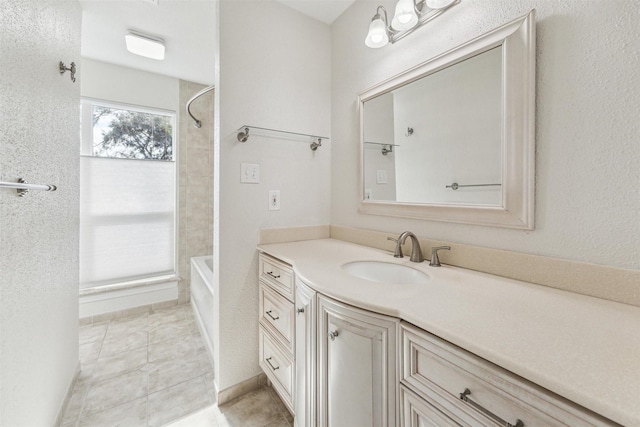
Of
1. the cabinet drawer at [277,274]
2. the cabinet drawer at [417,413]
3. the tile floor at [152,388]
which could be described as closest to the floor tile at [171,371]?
the tile floor at [152,388]

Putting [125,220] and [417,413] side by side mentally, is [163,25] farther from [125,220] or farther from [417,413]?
[417,413]

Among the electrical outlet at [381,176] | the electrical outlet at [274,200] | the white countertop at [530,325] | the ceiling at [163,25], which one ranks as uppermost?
the ceiling at [163,25]

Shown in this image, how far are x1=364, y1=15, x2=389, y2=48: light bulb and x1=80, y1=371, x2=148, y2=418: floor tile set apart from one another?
246cm

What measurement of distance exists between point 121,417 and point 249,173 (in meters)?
1.52

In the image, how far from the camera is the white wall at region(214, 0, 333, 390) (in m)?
1.50

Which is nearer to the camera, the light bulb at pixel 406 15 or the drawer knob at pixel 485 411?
the drawer knob at pixel 485 411

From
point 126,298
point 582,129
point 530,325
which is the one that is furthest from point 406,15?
point 126,298

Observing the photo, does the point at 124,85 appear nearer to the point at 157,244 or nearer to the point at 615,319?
the point at 157,244

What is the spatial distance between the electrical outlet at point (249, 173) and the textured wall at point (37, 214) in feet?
2.83

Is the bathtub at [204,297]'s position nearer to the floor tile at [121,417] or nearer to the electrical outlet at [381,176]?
the floor tile at [121,417]

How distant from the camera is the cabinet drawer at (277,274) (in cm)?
127

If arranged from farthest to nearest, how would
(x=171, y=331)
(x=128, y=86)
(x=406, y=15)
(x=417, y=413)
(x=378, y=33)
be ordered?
(x=128, y=86)
(x=171, y=331)
(x=378, y=33)
(x=406, y=15)
(x=417, y=413)

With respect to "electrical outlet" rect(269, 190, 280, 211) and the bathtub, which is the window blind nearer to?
the bathtub

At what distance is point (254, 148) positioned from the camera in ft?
5.21
